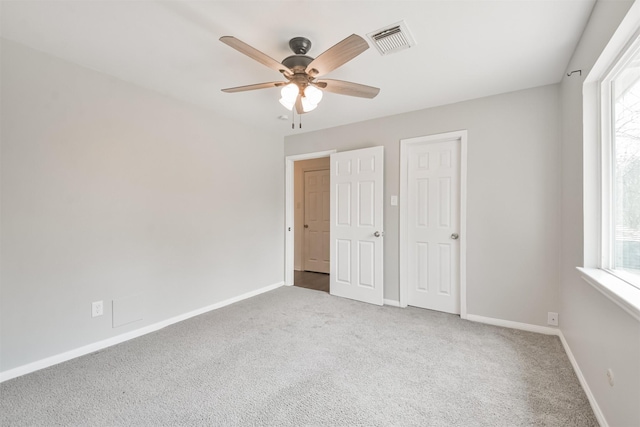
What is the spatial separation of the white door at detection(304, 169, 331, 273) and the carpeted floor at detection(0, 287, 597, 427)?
2.56 meters

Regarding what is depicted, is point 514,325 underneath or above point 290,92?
underneath

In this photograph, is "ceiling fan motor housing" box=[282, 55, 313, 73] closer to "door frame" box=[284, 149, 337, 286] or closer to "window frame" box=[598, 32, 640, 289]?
"window frame" box=[598, 32, 640, 289]

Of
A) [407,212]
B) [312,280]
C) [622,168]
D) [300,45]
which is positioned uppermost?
[300,45]

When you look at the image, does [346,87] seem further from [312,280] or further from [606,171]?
[312,280]

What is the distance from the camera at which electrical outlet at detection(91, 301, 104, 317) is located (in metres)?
2.33

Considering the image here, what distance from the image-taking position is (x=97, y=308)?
235 centimetres

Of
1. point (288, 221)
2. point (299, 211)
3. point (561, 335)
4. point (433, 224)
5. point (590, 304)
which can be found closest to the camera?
point (590, 304)

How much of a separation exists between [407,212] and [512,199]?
3.47 feet

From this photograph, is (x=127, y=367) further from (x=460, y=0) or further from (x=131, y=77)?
(x=460, y=0)

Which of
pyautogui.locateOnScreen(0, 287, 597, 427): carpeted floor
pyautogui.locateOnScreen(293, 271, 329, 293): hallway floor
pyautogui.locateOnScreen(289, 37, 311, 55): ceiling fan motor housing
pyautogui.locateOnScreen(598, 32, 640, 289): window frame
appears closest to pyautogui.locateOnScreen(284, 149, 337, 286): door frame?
pyautogui.locateOnScreen(293, 271, 329, 293): hallway floor

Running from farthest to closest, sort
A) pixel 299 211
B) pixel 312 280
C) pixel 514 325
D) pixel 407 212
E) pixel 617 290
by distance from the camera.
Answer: pixel 299 211, pixel 312 280, pixel 407 212, pixel 514 325, pixel 617 290

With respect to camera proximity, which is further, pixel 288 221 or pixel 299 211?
pixel 299 211

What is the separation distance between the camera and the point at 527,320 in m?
2.68

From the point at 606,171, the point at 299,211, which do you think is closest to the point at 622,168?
the point at 606,171
